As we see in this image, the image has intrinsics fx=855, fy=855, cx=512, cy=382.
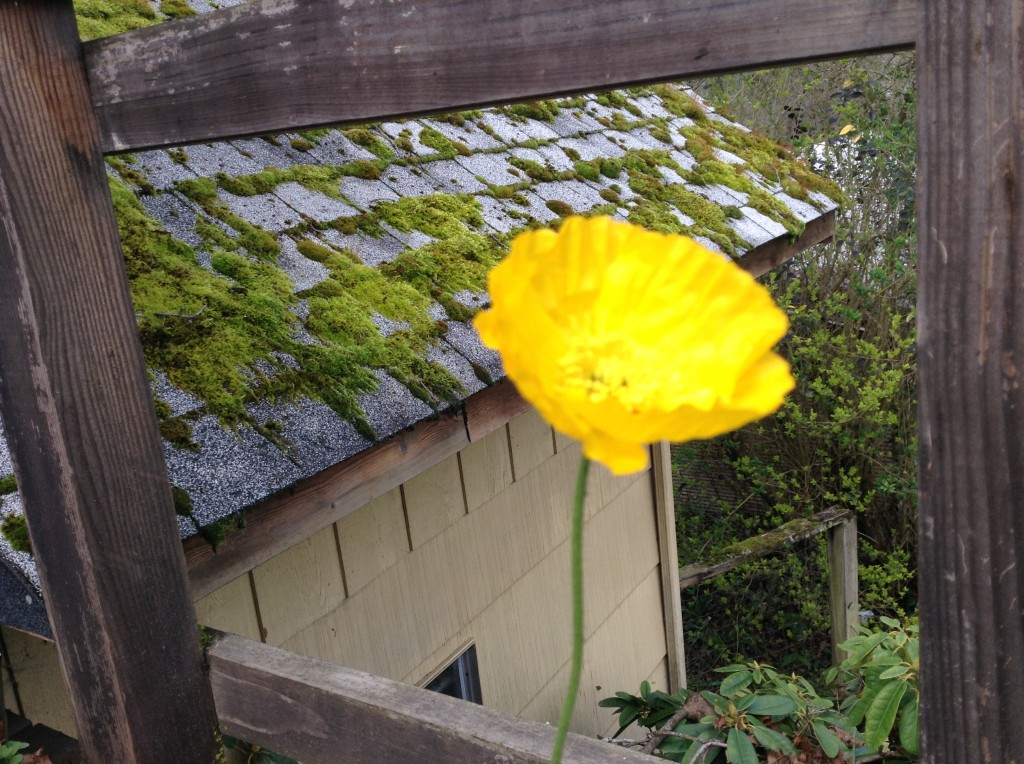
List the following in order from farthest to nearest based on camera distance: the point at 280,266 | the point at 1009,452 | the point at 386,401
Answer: the point at 280,266, the point at 386,401, the point at 1009,452

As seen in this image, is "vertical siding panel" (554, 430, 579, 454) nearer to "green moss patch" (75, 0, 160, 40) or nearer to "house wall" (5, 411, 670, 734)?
"house wall" (5, 411, 670, 734)

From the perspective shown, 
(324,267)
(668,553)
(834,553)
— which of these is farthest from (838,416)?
(324,267)

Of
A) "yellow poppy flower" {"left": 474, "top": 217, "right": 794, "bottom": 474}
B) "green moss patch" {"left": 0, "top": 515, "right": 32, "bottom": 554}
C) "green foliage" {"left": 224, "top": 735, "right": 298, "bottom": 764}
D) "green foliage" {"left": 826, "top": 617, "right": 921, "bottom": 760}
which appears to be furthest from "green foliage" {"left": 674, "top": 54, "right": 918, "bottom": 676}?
"yellow poppy flower" {"left": 474, "top": 217, "right": 794, "bottom": 474}

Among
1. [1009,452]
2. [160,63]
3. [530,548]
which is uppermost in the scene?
[160,63]

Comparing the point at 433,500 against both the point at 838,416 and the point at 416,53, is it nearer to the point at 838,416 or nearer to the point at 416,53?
the point at 416,53

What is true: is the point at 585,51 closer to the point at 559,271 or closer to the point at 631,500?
the point at 559,271

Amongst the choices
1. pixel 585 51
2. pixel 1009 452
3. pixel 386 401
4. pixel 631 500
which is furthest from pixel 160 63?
pixel 631 500
